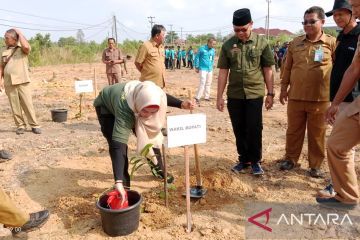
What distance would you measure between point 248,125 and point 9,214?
2589 mm

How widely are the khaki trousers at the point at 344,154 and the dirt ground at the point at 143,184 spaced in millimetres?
403

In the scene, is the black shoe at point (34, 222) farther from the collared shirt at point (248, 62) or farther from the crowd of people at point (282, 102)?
the collared shirt at point (248, 62)

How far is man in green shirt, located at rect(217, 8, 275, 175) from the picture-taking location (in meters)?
3.82

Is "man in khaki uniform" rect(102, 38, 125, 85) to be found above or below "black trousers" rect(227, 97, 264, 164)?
above

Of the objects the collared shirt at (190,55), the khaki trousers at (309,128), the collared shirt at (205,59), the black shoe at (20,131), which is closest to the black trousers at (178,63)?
the collared shirt at (190,55)

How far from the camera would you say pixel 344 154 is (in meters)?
2.92

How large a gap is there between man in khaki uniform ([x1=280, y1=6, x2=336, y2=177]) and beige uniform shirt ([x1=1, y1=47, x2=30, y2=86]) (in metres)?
4.38

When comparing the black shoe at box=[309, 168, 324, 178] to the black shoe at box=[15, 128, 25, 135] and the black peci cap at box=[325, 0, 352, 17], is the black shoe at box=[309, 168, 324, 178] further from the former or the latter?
the black shoe at box=[15, 128, 25, 135]

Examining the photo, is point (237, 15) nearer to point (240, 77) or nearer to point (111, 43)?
point (240, 77)

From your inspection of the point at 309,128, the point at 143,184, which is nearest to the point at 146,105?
the point at 143,184

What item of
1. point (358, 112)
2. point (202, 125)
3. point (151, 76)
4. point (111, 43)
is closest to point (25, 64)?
point (151, 76)

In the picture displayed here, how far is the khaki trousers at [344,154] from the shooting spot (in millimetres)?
2810

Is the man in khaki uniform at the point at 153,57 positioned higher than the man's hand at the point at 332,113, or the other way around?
the man in khaki uniform at the point at 153,57

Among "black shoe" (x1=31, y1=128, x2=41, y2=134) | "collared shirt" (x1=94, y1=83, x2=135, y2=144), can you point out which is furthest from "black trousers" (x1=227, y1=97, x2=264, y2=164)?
"black shoe" (x1=31, y1=128, x2=41, y2=134)
